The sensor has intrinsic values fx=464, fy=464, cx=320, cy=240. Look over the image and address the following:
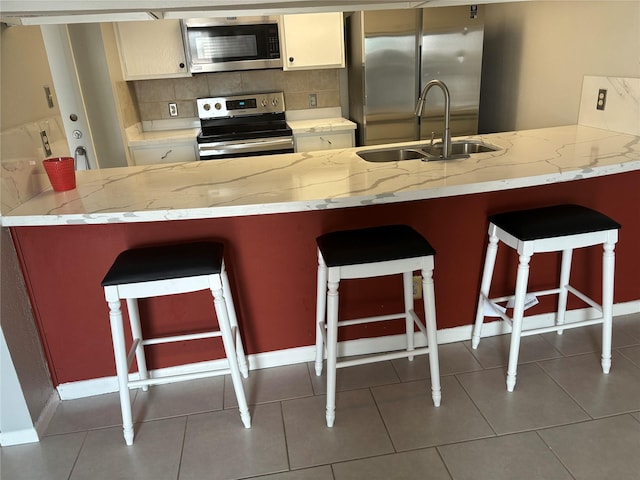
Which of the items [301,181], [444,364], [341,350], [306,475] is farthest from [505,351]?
[301,181]

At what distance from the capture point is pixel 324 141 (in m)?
3.86

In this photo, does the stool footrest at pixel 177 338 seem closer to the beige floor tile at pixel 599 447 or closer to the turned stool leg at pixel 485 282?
the turned stool leg at pixel 485 282

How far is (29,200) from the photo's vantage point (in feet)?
6.01

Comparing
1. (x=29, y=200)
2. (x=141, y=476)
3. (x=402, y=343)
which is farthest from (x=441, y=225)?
(x=29, y=200)

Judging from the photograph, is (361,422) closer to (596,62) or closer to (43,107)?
(43,107)

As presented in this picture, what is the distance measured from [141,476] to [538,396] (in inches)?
61.8

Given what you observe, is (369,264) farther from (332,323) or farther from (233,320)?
(233,320)

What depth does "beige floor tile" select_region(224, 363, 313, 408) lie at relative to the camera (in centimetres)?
200

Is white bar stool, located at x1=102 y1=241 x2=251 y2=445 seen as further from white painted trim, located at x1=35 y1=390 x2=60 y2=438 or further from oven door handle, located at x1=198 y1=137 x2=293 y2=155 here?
oven door handle, located at x1=198 y1=137 x2=293 y2=155

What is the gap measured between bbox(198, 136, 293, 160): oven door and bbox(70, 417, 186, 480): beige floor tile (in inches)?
88.4

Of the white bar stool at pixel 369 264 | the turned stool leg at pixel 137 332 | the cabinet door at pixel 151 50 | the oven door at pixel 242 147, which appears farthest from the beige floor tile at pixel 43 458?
the cabinet door at pixel 151 50

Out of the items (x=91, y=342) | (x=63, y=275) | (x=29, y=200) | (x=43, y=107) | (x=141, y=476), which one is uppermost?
(x=43, y=107)

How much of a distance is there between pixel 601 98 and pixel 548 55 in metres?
0.63

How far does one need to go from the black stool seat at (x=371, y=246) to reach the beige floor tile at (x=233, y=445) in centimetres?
73
